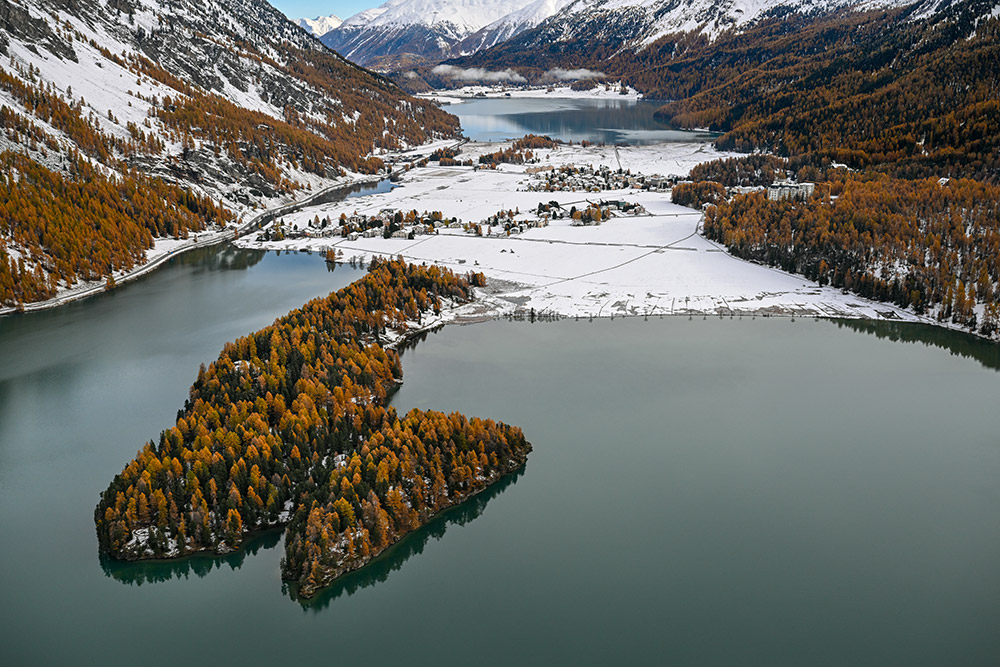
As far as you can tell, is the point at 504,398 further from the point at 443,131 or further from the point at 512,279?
the point at 443,131

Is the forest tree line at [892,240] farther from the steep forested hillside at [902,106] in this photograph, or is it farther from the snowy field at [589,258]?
the steep forested hillside at [902,106]

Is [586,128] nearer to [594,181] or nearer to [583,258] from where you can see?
[594,181]

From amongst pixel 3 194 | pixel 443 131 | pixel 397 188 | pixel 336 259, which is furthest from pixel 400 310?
pixel 443 131

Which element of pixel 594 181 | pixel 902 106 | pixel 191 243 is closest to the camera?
pixel 191 243

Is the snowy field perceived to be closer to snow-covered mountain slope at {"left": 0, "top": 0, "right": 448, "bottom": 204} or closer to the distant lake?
snow-covered mountain slope at {"left": 0, "top": 0, "right": 448, "bottom": 204}

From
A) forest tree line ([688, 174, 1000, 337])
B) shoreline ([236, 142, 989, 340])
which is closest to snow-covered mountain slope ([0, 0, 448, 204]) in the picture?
shoreline ([236, 142, 989, 340])

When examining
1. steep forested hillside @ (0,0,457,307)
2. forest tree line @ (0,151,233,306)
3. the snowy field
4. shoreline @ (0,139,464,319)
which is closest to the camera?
the snowy field

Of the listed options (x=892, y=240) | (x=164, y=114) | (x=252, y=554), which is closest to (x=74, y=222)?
(x=164, y=114)
